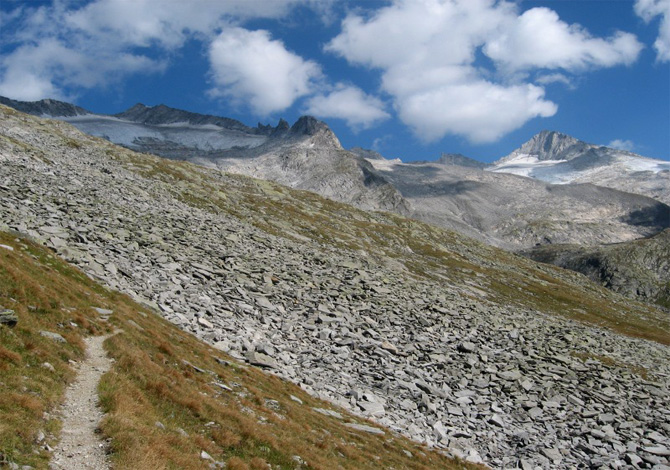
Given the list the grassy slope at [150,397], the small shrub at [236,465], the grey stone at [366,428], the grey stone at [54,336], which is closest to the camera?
the grassy slope at [150,397]

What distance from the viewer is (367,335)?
→ 3772cm

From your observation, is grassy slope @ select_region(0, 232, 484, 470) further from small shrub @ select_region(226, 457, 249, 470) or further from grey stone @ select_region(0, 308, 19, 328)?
grey stone @ select_region(0, 308, 19, 328)

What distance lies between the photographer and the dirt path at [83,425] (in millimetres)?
10414

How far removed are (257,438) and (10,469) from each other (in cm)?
772

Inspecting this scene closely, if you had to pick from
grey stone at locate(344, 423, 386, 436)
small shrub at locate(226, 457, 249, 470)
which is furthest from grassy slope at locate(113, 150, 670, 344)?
small shrub at locate(226, 457, 249, 470)

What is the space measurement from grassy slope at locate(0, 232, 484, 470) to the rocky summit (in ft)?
13.2

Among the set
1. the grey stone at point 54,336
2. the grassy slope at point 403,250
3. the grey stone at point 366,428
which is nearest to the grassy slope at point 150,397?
the grey stone at point 54,336

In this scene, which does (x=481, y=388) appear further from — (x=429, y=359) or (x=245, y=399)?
(x=245, y=399)

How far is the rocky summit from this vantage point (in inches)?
1105

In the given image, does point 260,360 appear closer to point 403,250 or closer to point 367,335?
point 367,335

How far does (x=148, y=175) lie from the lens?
293 ft

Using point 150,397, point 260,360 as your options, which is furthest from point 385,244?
point 150,397

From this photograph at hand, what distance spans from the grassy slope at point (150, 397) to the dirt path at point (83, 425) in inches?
11.2

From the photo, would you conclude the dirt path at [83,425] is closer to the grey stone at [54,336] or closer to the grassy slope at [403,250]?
the grey stone at [54,336]
